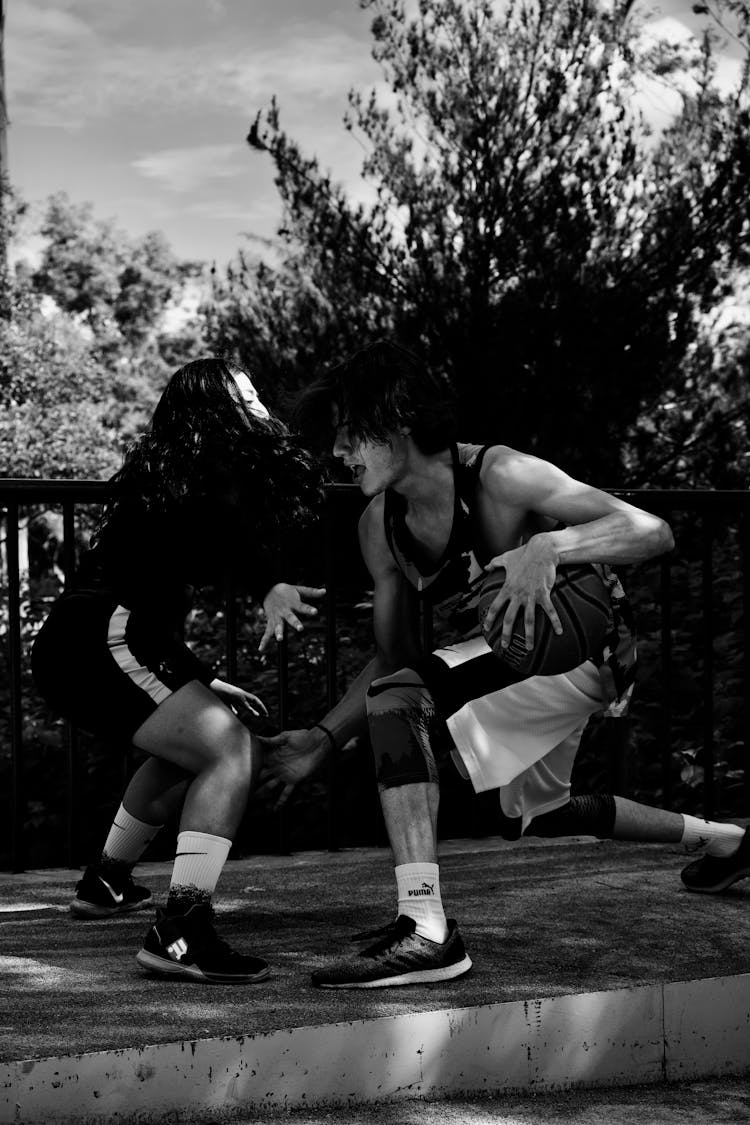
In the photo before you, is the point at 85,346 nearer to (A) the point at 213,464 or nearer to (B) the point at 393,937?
(A) the point at 213,464

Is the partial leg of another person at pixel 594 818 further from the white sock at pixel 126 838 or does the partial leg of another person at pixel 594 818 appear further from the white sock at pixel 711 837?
the white sock at pixel 126 838

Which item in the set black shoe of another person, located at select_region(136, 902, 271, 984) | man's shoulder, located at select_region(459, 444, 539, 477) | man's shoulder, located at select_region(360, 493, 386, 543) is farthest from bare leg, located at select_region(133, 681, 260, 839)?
man's shoulder, located at select_region(459, 444, 539, 477)

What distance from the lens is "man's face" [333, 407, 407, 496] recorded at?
147 inches

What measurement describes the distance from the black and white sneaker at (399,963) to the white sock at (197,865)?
35 centimetres

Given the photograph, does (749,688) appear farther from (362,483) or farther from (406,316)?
(406,316)

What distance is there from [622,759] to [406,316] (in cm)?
661

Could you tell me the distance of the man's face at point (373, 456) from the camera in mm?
3730

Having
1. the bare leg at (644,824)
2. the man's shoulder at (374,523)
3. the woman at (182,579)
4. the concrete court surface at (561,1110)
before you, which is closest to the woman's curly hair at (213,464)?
the woman at (182,579)

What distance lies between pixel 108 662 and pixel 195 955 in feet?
2.56

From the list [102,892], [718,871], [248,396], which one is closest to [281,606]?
[248,396]

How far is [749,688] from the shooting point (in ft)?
17.7

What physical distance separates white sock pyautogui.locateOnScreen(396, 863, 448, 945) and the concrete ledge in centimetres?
35

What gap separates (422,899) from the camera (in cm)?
345

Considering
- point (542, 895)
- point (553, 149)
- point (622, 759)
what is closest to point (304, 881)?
point (542, 895)
